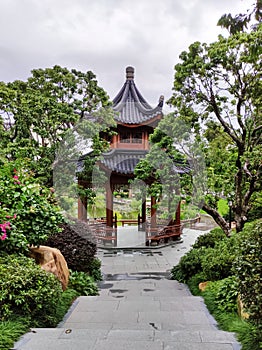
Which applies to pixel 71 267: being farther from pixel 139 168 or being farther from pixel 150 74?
pixel 150 74

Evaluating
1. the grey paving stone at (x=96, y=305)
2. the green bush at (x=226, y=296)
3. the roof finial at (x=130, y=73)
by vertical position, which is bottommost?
the grey paving stone at (x=96, y=305)

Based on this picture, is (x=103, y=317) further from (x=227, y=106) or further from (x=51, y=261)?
(x=227, y=106)

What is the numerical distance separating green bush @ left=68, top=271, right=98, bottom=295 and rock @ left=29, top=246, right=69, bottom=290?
0.34m

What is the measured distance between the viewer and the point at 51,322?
3.36 meters

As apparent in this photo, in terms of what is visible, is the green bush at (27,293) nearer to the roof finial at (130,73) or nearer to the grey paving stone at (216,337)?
the grey paving stone at (216,337)

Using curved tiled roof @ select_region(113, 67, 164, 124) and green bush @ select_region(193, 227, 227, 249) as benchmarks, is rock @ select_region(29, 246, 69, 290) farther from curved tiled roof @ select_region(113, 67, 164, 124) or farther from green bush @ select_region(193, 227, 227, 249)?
curved tiled roof @ select_region(113, 67, 164, 124)

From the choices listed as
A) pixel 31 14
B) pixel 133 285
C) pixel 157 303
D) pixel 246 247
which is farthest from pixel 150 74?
pixel 246 247

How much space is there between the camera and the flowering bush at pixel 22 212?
409 cm

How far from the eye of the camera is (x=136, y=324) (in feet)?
11.4

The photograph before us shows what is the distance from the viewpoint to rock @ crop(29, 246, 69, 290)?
4.34m

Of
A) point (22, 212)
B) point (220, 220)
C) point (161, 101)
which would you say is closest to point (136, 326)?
point (22, 212)

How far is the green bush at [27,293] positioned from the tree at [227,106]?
413cm

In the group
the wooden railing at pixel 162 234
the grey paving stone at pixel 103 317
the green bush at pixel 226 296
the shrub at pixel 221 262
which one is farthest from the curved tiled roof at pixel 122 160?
the grey paving stone at pixel 103 317

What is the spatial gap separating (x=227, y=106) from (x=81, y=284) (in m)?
4.51
